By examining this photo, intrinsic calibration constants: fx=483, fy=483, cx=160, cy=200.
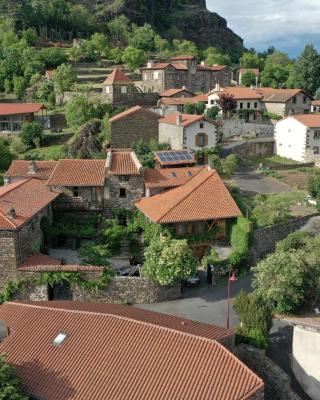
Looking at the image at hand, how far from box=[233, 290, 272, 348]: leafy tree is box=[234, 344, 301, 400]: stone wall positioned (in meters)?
0.53

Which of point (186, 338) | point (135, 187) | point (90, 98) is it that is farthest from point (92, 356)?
point (90, 98)

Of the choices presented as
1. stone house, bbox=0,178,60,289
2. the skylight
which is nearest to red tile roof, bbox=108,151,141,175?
stone house, bbox=0,178,60,289

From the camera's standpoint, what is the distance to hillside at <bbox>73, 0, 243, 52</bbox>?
134 m

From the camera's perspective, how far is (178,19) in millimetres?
146875

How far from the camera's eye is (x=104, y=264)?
104ft

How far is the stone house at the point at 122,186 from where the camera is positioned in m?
37.5

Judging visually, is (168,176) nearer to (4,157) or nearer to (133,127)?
(133,127)

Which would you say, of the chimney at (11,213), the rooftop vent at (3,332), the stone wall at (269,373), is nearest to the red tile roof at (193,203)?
the chimney at (11,213)

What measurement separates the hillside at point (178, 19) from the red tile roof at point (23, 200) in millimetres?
105574

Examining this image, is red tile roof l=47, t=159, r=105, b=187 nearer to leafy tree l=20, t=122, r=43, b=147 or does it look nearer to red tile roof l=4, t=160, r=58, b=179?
red tile roof l=4, t=160, r=58, b=179

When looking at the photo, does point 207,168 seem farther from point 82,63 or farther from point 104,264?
point 82,63

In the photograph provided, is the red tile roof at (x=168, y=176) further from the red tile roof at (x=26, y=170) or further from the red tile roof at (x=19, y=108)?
the red tile roof at (x=19, y=108)

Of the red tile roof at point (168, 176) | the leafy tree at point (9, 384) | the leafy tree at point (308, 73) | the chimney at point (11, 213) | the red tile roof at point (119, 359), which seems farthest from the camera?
the leafy tree at point (308, 73)

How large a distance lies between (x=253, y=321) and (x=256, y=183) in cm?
2457
